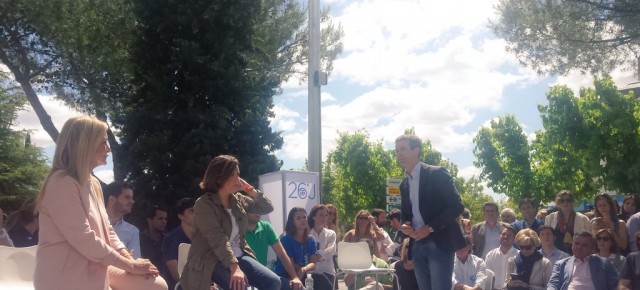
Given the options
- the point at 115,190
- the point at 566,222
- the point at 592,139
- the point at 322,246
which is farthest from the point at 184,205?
the point at 592,139

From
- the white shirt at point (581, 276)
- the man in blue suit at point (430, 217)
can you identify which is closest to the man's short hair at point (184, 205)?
the man in blue suit at point (430, 217)

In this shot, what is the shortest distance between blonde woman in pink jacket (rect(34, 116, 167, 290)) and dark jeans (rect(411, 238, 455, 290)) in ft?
8.07

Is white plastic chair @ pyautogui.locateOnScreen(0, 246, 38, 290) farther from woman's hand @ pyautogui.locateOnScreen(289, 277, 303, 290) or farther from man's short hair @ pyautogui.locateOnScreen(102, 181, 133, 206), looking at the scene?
man's short hair @ pyautogui.locateOnScreen(102, 181, 133, 206)

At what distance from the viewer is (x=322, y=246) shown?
904 cm

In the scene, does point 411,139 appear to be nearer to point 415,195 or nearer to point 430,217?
point 415,195

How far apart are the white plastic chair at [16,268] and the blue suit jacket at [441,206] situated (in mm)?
2854

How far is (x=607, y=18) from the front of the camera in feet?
37.1

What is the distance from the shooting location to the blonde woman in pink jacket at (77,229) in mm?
3217

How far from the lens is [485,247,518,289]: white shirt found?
8758mm

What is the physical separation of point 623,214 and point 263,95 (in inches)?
280

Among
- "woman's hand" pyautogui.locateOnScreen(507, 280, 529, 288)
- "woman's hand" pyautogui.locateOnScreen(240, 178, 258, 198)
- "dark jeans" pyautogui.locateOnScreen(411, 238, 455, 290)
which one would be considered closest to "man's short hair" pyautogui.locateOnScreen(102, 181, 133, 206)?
"woman's hand" pyautogui.locateOnScreen(240, 178, 258, 198)

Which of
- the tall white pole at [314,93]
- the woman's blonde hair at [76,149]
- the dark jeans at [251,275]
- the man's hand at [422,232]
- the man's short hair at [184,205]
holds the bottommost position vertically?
the dark jeans at [251,275]

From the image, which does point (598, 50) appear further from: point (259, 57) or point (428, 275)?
point (428, 275)

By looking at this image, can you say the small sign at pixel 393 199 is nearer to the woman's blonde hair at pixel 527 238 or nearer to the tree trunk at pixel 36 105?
the woman's blonde hair at pixel 527 238
